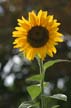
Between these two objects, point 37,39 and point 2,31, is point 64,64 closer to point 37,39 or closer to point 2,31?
point 2,31

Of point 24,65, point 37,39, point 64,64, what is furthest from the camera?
point 24,65

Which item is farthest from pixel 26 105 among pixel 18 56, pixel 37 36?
pixel 18 56

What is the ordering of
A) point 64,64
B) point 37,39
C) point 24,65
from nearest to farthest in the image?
point 37,39 → point 64,64 → point 24,65

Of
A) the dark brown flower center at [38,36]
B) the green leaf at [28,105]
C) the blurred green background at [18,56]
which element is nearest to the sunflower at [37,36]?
the dark brown flower center at [38,36]

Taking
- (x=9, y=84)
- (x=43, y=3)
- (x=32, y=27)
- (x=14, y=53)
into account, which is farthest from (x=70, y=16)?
(x=32, y=27)

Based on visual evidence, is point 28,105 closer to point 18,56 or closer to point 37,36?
point 37,36

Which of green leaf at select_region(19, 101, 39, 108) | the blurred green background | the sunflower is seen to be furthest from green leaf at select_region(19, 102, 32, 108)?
the blurred green background

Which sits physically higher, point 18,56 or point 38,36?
point 18,56
